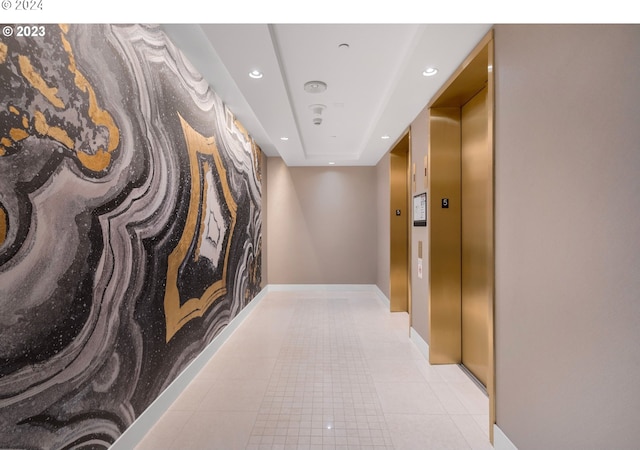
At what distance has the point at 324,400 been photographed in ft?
8.15

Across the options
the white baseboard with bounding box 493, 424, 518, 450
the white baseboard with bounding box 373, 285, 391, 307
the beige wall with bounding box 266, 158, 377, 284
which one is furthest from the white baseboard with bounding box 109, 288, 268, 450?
the beige wall with bounding box 266, 158, 377, 284

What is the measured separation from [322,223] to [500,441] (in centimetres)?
527

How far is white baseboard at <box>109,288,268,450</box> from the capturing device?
1928 mm

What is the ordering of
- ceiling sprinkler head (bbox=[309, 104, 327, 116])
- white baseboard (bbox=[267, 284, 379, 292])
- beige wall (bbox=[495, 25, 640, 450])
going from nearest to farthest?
beige wall (bbox=[495, 25, 640, 450]), ceiling sprinkler head (bbox=[309, 104, 327, 116]), white baseboard (bbox=[267, 284, 379, 292])

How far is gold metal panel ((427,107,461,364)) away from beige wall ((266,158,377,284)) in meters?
3.65

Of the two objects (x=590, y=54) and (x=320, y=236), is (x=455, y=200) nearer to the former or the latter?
(x=590, y=54)

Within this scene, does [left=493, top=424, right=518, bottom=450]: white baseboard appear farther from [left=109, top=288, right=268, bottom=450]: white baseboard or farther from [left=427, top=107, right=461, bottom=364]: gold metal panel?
[left=109, top=288, right=268, bottom=450]: white baseboard

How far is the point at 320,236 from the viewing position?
684cm

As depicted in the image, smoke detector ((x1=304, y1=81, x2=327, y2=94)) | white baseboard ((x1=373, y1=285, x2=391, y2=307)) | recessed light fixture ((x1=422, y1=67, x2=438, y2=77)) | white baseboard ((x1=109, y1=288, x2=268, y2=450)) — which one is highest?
smoke detector ((x1=304, y1=81, x2=327, y2=94))

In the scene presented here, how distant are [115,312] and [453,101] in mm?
3312

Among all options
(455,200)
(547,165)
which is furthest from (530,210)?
(455,200)

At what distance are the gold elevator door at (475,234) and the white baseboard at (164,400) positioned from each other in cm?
266

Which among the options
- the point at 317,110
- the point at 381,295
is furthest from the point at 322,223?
the point at 317,110

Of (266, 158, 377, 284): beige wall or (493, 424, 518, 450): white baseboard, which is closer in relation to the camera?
(493, 424, 518, 450): white baseboard
